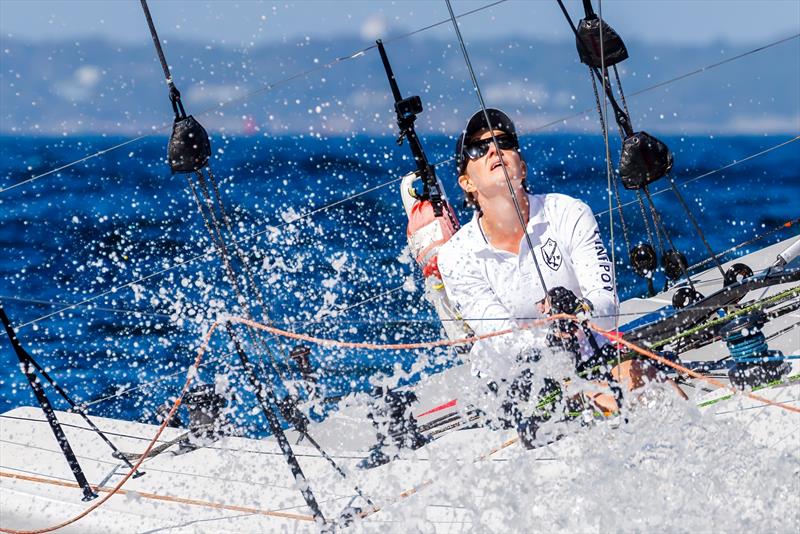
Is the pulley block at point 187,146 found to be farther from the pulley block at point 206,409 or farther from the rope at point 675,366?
the rope at point 675,366

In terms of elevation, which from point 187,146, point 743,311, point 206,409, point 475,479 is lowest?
point 475,479

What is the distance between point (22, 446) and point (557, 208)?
293 cm

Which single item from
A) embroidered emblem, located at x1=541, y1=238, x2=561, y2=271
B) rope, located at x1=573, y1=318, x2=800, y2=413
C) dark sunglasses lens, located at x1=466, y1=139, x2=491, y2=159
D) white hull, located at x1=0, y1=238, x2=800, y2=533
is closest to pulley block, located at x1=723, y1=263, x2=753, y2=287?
white hull, located at x1=0, y1=238, x2=800, y2=533

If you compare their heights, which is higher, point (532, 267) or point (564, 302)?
point (532, 267)

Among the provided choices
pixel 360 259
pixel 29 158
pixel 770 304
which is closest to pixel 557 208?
pixel 770 304

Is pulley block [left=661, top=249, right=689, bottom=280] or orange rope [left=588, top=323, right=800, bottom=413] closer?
orange rope [left=588, top=323, right=800, bottom=413]

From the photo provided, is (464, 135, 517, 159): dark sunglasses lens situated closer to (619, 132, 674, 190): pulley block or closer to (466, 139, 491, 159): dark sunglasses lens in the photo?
(466, 139, 491, 159): dark sunglasses lens

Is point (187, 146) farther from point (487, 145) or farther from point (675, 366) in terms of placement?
point (675, 366)

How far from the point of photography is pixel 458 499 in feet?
10.8

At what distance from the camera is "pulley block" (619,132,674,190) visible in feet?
14.2

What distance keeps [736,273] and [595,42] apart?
1190 mm

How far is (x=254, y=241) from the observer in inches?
489

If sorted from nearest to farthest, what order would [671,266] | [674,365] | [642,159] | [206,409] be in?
[674,365], [642,159], [206,409], [671,266]

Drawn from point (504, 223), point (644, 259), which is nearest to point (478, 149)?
point (504, 223)
